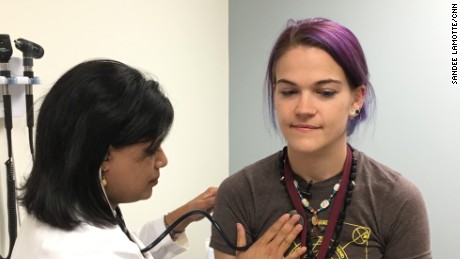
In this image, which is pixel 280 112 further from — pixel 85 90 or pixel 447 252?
pixel 447 252

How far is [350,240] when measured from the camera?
1.07m

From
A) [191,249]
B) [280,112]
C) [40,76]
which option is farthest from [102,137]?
[191,249]

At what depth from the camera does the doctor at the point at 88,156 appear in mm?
855

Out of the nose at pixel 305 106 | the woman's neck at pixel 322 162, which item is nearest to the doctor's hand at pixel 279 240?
the woman's neck at pixel 322 162

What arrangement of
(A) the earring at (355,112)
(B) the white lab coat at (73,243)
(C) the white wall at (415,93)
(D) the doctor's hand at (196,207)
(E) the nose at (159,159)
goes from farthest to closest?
(C) the white wall at (415,93), (D) the doctor's hand at (196,207), (A) the earring at (355,112), (E) the nose at (159,159), (B) the white lab coat at (73,243)

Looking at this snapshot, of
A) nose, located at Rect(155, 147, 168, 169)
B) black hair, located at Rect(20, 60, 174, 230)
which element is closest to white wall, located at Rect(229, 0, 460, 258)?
nose, located at Rect(155, 147, 168, 169)

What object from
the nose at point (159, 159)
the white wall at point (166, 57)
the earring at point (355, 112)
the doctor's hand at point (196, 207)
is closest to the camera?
the nose at point (159, 159)

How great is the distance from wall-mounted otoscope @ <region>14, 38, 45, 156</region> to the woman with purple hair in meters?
0.59

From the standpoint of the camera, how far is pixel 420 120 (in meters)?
2.00

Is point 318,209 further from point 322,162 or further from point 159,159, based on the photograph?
point 159,159

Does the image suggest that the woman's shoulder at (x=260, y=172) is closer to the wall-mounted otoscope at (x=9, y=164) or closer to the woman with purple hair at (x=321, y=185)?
the woman with purple hair at (x=321, y=185)

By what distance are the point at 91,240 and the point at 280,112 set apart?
52cm

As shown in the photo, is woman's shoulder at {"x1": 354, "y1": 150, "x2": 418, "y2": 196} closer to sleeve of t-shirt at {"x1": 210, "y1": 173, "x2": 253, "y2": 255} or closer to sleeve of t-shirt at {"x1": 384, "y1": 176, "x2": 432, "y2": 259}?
sleeve of t-shirt at {"x1": 384, "y1": 176, "x2": 432, "y2": 259}

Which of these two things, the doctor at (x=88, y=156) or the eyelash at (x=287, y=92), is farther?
the eyelash at (x=287, y=92)
